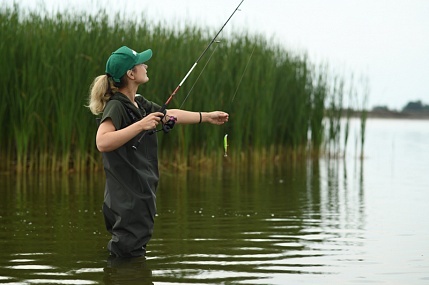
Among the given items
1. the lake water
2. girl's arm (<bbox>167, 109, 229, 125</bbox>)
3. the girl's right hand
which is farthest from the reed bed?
the girl's right hand

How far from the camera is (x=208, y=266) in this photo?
5797 millimetres

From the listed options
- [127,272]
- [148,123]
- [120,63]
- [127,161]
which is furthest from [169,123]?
[127,272]

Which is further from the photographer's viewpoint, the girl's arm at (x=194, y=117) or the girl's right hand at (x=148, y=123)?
the girl's arm at (x=194, y=117)

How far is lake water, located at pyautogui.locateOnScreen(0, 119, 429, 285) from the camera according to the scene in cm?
555

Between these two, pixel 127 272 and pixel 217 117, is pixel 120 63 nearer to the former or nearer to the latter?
pixel 217 117

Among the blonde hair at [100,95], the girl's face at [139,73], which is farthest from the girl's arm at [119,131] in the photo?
the girl's face at [139,73]

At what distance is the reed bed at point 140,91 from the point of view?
39.8 feet

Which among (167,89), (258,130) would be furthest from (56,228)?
(258,130)

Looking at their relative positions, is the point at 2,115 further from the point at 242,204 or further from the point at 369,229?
the point at 369,229

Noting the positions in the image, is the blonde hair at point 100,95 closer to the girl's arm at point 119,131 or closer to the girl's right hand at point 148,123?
the girl's arm at point 119,131

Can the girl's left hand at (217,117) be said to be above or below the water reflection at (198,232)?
above

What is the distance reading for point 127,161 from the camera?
19.0 ft

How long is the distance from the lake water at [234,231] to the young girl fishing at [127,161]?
0.20 m

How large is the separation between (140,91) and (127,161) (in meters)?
6.75
